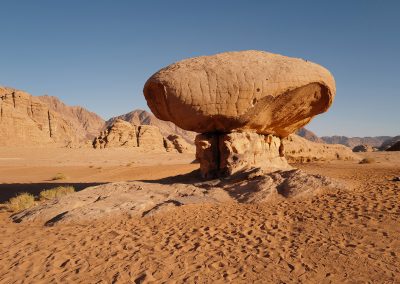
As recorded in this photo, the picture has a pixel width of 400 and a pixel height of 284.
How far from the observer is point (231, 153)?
10.2 meters

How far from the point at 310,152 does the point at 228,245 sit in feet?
53.7

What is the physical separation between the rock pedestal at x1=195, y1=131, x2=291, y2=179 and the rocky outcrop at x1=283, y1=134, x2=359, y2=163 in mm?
8644

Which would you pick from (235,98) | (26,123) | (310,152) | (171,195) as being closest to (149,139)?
(26,123)

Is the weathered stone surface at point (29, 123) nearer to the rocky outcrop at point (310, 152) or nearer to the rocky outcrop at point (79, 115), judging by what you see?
the rocky outcrop at point (310, 152)

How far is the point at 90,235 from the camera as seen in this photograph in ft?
21.9

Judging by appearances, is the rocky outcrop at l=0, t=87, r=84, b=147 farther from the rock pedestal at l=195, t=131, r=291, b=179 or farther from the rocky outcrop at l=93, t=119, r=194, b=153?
the rock pedestal at l=195, t=131, r=291, b=179

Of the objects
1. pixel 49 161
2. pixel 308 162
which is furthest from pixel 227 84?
pixel 49 161

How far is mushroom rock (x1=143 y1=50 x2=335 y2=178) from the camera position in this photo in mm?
9234

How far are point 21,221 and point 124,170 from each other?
504 inches

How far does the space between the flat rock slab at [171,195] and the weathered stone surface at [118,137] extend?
29.0m

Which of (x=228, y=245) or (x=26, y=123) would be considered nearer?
(x=228, y=245)

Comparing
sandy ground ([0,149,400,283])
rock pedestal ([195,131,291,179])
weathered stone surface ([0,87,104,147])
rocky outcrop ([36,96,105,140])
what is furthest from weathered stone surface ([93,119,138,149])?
rocky outcrop ([36,96,105,140])

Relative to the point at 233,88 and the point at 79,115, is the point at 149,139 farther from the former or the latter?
the point at 79,115

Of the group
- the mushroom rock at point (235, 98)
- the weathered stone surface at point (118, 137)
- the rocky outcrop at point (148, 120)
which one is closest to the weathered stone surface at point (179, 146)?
the weathered stone surface at point (118, 137)
